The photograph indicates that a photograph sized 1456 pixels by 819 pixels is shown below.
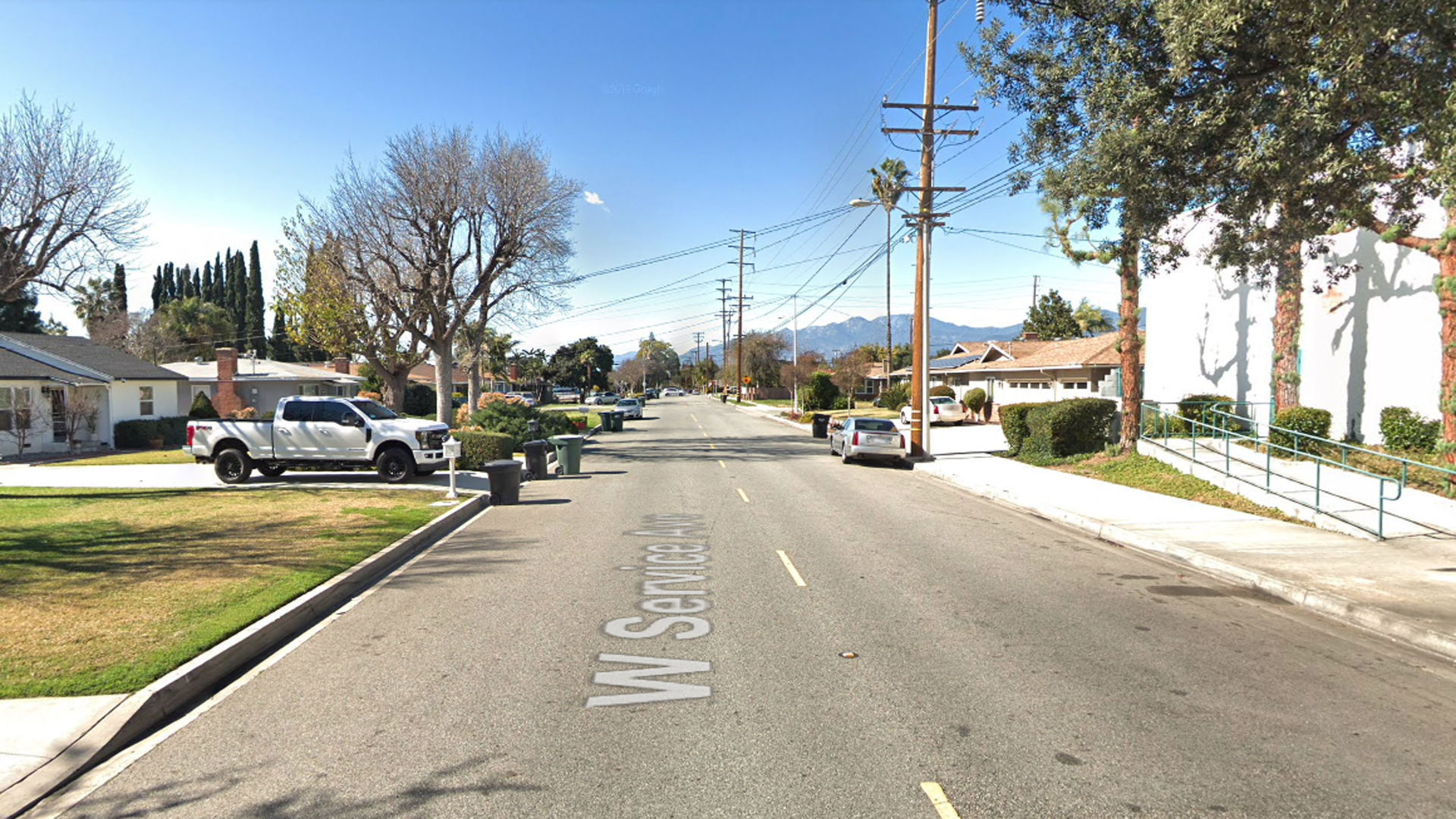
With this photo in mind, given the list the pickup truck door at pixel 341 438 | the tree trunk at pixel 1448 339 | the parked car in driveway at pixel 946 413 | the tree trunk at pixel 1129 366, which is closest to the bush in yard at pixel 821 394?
the parked car in driveway at pixel 946 413

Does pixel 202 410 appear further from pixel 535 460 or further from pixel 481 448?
pixel 535 460

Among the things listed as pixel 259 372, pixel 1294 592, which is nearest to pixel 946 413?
pixel 1294 592

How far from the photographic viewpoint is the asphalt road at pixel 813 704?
13.7 ft

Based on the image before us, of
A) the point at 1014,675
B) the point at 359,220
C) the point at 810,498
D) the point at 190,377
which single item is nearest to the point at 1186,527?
→ the point at 810,498

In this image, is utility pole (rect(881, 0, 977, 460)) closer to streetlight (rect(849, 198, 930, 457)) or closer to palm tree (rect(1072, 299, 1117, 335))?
streetlight (rect(849, 198, 930, 457))

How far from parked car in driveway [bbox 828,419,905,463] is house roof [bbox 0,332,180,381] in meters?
24.8

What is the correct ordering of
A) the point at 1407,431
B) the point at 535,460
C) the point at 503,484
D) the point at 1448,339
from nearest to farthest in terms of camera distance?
the point at 1448,339 → the point at 503,484 → the point at 1407,431 → the point at 535,460

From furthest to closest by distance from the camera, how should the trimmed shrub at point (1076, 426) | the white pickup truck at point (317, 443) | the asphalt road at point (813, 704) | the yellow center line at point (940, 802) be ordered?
the trimmed shrub at point (1076, 426) < the white pickup truck at point (317, 443) < the asphalt road at point (813, 704) < the yellow center line at point (940, 802)

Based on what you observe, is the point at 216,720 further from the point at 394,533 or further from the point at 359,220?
the point at 359,220

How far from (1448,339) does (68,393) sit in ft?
122

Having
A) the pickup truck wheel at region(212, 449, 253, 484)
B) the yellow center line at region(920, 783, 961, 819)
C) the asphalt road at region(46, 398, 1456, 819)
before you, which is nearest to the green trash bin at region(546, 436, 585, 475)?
the pickup truck wheel at region(212, 449, 253, 484)

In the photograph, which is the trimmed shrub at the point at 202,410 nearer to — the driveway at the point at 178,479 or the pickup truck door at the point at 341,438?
the driveway at the point at 178,479

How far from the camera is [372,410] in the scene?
1931 centimetres

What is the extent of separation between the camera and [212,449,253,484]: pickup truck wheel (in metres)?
18.0
